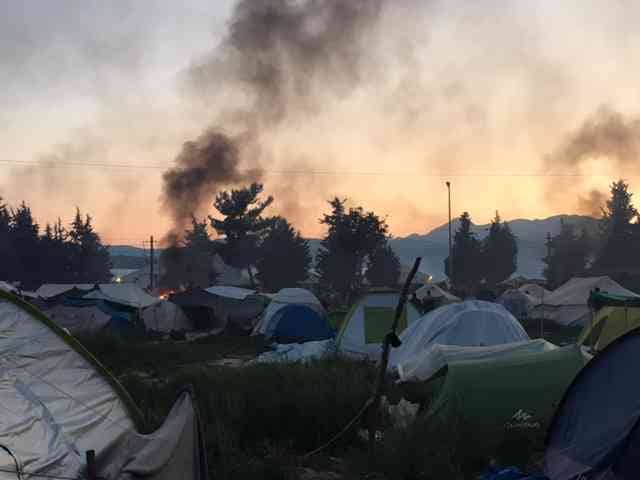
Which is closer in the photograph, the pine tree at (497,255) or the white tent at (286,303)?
the white tent at (286,303)

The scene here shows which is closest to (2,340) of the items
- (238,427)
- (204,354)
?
(238,427)

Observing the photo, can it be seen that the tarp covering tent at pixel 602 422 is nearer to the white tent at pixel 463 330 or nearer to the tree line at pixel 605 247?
the white tent at pixel 463 330

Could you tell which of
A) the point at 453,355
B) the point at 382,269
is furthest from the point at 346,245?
the point at 453,355

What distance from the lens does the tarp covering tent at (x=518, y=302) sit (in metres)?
33.3

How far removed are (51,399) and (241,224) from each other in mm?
54691

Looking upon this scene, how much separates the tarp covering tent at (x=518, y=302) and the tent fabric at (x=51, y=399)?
29.0m

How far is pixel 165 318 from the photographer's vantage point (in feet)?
87.7

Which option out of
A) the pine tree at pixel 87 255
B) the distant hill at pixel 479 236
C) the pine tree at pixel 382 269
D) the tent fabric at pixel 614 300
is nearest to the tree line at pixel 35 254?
the pine tree at pixel 87 255

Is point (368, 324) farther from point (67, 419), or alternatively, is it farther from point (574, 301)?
point (574, 301)

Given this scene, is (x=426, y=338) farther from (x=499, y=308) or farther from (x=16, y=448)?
(x=16, y=448)

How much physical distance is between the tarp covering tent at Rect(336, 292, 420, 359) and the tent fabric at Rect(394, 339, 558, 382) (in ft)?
16.9

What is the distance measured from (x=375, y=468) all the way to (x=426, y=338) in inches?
272

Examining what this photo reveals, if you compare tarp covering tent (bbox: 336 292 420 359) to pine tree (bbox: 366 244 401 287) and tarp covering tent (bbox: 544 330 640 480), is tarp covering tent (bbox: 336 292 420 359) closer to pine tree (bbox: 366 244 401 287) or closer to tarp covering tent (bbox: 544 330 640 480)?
tarp covering tent (bbox: 544 330 640 480)

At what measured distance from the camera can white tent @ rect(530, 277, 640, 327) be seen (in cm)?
2631
